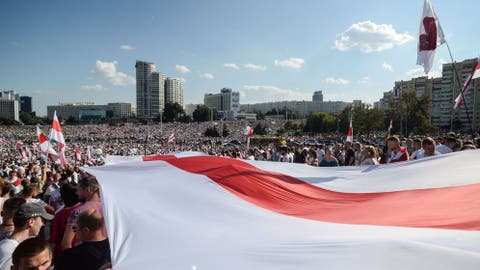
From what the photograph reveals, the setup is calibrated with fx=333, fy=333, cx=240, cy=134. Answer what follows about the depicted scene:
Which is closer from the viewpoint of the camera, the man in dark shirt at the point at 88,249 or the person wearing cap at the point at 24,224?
the man in dark shirt at the point at 88,249

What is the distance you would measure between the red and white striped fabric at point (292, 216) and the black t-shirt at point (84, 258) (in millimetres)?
406

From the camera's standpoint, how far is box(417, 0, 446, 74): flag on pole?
9141mm

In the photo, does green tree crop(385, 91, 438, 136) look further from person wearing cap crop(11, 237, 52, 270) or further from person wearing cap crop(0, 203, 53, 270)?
person wearing cap crop(11, 237, 52, 270)

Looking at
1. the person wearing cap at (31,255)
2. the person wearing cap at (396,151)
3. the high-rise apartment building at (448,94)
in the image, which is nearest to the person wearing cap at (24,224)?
the person wearing cap at (31,255)

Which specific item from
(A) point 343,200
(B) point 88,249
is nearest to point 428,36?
(A) point 343,200

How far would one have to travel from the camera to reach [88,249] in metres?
2.84

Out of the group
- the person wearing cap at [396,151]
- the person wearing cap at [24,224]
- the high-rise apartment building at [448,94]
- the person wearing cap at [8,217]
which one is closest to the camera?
the person wearing cap at [24,224]

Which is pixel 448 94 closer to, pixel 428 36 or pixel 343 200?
pixel 428 36

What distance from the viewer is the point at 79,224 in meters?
3.05

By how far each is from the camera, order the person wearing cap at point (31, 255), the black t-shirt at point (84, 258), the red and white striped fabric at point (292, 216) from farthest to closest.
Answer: the black t-shirt at point (84, 258)
the person wearing cap at point (31, 255)
the red and white striped fabric at point (292, 216)

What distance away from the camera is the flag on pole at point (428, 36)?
30.0ft

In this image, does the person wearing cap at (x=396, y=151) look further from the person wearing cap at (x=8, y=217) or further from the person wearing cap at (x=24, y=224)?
the person wearing cap at (x=8, y=217)

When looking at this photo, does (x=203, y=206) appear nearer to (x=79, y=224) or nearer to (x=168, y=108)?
(x=79, y=224)

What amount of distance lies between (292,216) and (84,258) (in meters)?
1.96
